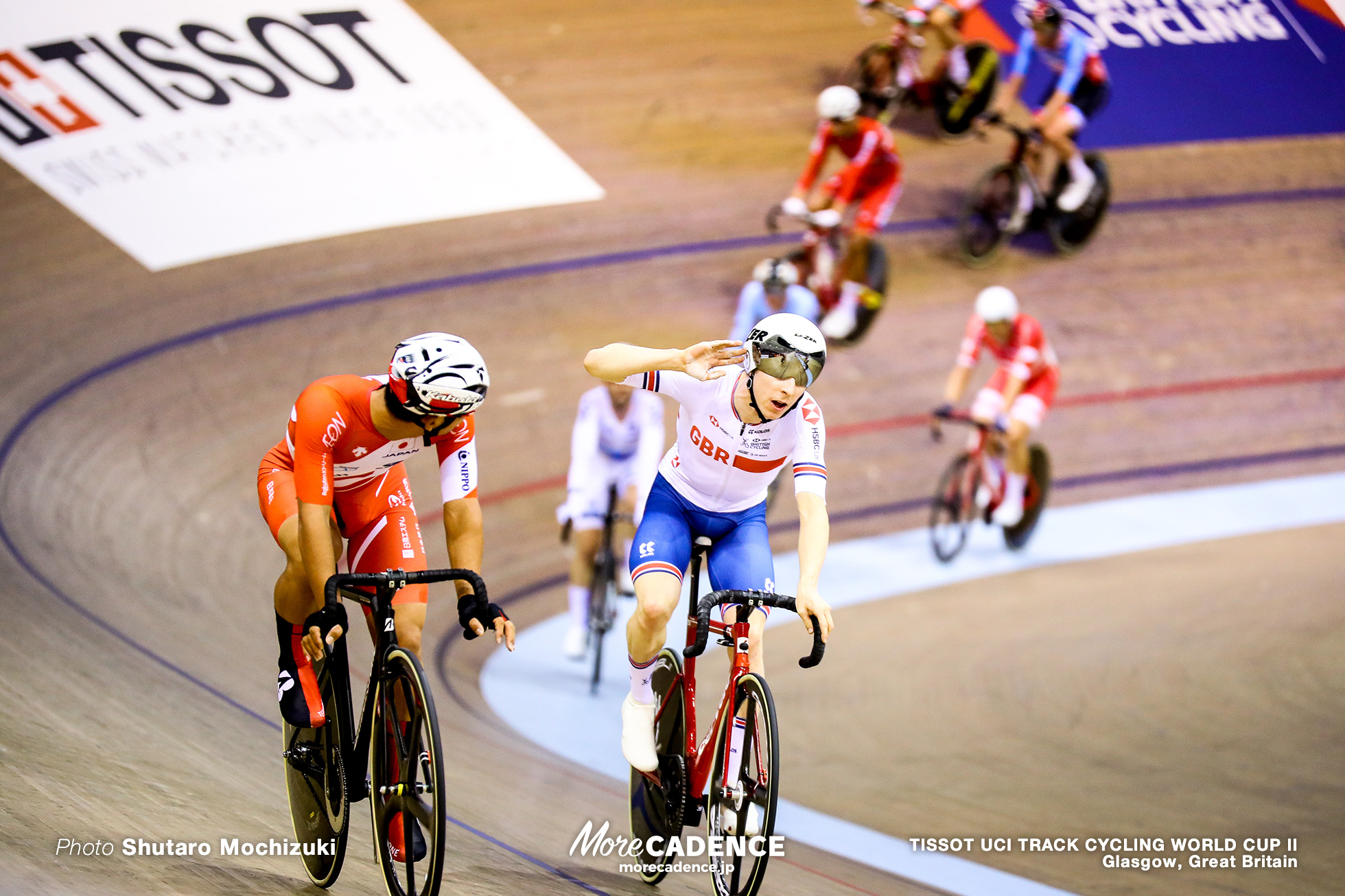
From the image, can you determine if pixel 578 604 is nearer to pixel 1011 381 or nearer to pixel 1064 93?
pixel 1011 381

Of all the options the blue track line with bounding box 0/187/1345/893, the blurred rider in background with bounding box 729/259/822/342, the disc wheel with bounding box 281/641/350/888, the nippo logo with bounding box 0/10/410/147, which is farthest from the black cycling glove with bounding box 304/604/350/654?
the nippo logo with bounding box 0/10/410/147

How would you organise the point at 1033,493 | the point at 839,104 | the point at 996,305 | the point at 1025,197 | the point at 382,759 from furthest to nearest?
the point at 1025,197 → the point at 839,104 → the point at 1033,493 → the point at 996,305 → the point at 382,759

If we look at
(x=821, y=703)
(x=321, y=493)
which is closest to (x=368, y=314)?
(x=821, y=703)

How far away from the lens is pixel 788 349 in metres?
2.77

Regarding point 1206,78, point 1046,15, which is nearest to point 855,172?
point 1046,15

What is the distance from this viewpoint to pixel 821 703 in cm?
505

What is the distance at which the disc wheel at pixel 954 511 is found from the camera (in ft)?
21.8

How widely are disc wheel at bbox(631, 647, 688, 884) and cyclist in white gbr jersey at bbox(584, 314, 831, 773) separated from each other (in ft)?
0.17

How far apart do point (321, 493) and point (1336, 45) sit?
31.4ft

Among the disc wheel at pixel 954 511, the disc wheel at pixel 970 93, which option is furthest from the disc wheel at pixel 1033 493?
the disc wheel at pixel 970 93

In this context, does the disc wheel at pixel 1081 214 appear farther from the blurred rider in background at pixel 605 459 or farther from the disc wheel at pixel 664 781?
the disc wheel at pixel 664 781

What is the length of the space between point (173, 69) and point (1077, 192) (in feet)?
Answer: 19.4

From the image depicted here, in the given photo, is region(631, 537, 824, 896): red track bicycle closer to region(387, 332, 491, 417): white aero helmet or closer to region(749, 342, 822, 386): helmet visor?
region(749, 342, 822, 386): helmet visor

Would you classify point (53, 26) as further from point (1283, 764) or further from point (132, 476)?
point (1283, 764)
